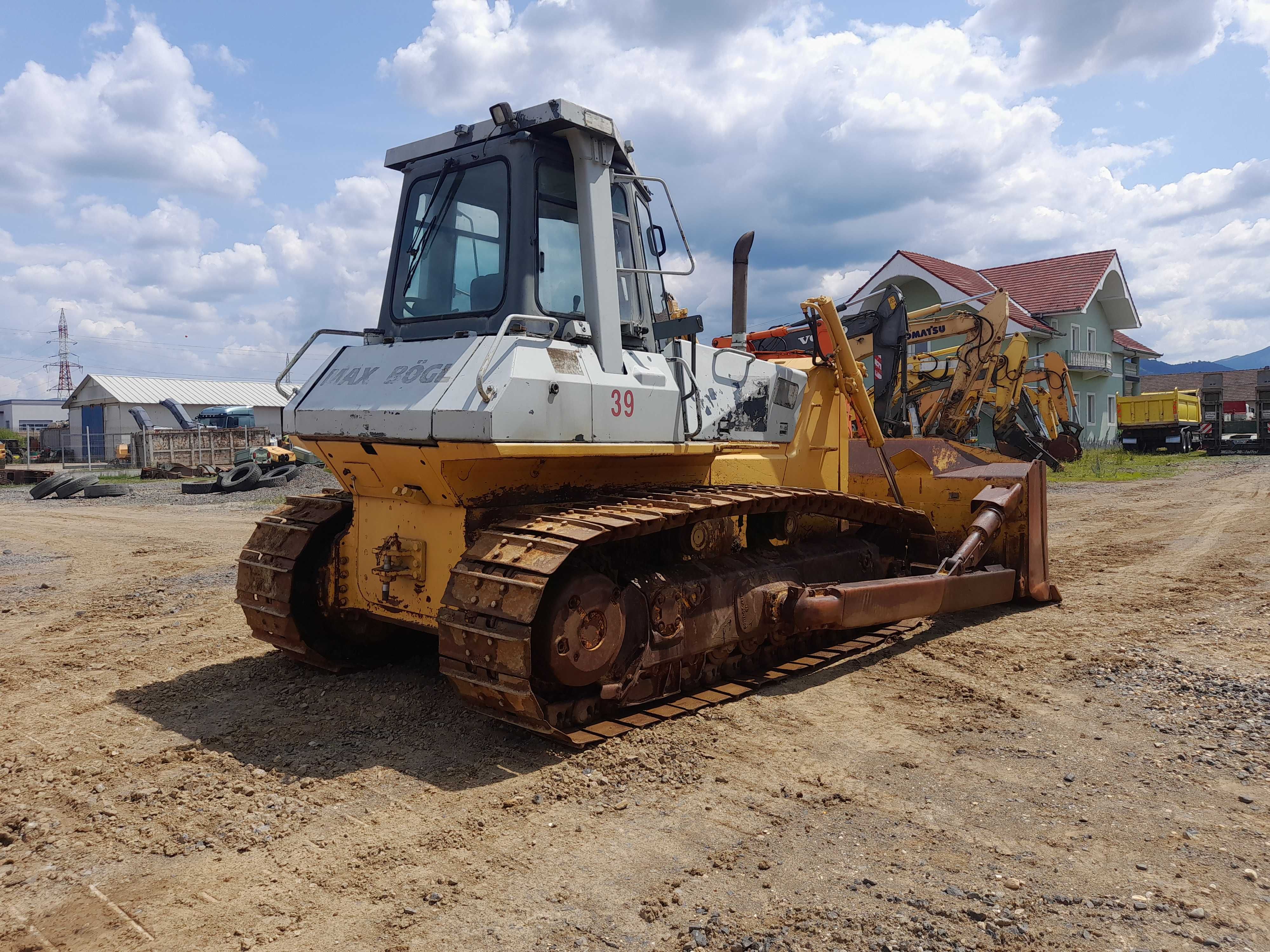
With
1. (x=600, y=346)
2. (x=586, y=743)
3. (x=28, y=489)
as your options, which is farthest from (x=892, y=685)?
(x=28, y=489)

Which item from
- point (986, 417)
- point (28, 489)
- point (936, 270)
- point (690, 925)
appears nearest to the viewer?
point (690, 925)

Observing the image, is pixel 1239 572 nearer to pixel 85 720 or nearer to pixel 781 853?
pixel 781 853

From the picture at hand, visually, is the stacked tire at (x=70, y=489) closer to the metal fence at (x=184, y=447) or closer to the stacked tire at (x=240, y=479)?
the stacked tire at (x=240, y=479)

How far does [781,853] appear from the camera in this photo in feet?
11.4

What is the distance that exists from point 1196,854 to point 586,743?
2.52 m

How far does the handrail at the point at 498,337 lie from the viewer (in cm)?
429

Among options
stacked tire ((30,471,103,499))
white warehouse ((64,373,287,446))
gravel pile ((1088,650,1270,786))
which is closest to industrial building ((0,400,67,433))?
white warehouse ((64,373,287,446))

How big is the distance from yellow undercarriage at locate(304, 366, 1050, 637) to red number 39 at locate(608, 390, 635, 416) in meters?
0.19

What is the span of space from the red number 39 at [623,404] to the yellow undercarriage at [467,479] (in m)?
0.19

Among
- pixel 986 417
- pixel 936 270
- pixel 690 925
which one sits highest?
pixel 936 270

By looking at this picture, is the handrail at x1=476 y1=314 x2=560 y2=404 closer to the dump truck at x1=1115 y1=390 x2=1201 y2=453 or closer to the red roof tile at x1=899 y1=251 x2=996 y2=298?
the red roof tile at x1=899 y1=251 x2=996 y2=298

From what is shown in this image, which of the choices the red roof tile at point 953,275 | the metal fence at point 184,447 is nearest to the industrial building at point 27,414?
the metal fence at point 184,447

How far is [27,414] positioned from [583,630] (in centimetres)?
9797

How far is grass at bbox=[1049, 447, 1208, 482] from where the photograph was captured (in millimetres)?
21750
